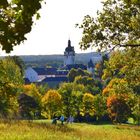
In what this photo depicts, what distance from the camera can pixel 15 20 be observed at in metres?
13.4

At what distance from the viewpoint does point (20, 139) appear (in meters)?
19.3

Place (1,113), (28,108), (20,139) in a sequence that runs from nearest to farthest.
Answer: (20,139)
(1,113)
(28,108)

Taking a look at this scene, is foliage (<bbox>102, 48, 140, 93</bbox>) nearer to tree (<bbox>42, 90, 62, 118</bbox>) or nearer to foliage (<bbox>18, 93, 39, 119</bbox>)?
foliage (<bbox>18, 93, 39, 119</bbox>)

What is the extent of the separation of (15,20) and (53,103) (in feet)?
223

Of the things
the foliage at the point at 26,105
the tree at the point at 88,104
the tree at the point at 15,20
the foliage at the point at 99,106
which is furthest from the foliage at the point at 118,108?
the tree at the point at 15,20

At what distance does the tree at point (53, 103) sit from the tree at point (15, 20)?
2643 inches

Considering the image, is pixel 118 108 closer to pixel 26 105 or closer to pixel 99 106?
pixel 99 106

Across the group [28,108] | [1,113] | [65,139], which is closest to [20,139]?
[65,139]

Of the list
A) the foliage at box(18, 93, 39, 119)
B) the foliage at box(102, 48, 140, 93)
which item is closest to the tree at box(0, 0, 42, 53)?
the foliage at box(102, 48, 140, 93)

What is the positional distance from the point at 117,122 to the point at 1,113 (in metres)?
25.1

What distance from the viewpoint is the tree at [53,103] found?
81062 mm

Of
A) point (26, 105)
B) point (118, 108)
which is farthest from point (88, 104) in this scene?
point (26, 105)

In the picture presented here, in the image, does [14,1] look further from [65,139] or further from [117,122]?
[117,122]

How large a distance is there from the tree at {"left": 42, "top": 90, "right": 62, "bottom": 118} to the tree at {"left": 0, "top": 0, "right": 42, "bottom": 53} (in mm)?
67141
